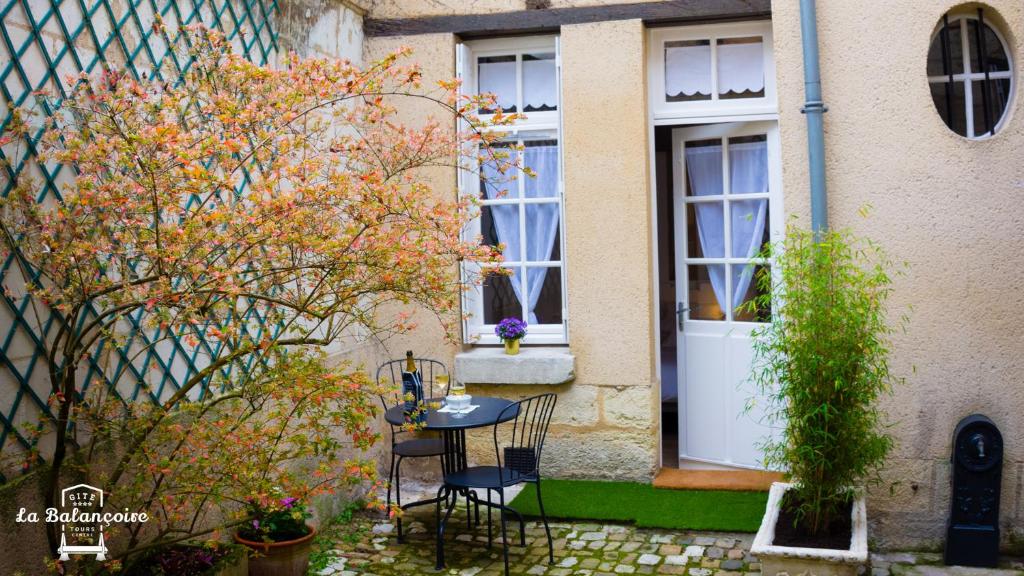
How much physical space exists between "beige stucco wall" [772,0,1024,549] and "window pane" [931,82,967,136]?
0.21m

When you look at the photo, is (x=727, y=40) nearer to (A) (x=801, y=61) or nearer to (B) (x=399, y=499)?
(A) (x=801, y=61)

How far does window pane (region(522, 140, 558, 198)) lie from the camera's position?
6551 mm

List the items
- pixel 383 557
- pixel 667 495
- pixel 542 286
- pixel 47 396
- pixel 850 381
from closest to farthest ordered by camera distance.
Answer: pixel 47 396
pixel 850 381
pixel 383 557
pixel 667 495
pixel 542 286

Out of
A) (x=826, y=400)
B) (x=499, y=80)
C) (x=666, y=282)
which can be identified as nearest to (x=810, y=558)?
(x=826, y=400)

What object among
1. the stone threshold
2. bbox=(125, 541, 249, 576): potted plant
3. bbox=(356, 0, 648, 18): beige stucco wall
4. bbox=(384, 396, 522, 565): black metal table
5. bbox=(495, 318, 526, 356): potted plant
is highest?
bbox=(356, 0, 648, 18): beige stucco wall

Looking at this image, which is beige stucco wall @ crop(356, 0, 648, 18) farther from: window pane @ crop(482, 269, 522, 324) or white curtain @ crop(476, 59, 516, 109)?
window pane @ crop(482, 269, 522, 324)

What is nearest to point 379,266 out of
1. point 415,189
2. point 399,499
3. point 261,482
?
point 415,189

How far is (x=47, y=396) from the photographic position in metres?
3.72

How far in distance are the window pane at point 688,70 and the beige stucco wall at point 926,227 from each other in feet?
2.56

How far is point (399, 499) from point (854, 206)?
3.15 metres

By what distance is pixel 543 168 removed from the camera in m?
6.57

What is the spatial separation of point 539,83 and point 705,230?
56.6 inches

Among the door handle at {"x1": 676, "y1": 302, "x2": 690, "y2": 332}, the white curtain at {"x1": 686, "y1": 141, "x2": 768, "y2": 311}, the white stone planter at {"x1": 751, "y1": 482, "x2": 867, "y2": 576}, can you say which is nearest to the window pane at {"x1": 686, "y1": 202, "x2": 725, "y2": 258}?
the white curtain at {"x1": 686, "y1": 141, "x2": 768, "y2": 311}

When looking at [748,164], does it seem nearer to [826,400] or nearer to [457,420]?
[826,400]
